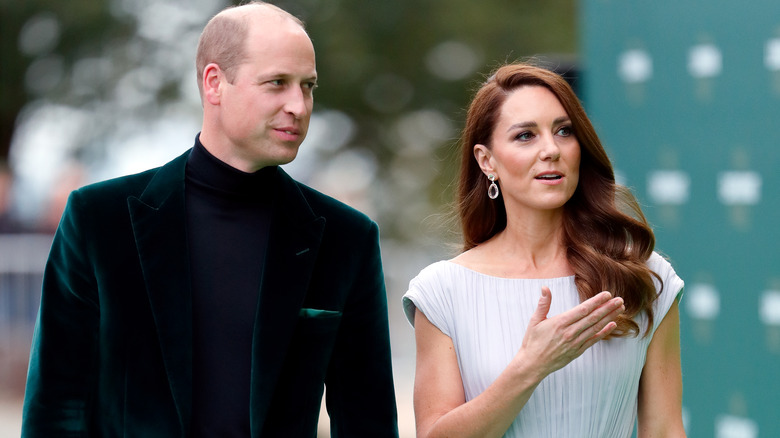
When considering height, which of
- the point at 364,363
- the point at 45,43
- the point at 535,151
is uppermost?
the point at 45,43

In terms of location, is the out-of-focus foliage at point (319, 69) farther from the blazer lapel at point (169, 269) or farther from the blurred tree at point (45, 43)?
the blazer lapel at point (169, 269)

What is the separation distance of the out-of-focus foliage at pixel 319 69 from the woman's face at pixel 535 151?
32.8 feet

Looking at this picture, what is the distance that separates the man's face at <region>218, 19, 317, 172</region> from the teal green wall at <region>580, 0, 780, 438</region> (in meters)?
2.25

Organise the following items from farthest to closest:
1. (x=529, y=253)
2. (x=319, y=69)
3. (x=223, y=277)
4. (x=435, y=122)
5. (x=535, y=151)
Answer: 1. (x=435, y=122)
2. (x=319, y=69)
3. (x=529, y=253)
4. (x=535, y=151)
5. (x=223, y=277)

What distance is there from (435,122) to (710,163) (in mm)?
10269

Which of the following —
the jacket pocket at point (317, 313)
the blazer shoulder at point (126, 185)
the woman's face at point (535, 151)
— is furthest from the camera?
the woman's face at point (535, 151)

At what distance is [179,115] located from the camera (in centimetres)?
1408

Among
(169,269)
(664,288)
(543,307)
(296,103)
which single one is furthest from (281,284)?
(664,288)

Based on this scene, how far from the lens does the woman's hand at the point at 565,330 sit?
2.83 m

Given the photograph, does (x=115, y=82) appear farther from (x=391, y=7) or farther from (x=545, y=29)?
(x=545, y=29)

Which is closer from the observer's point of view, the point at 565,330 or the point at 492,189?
the point at 565,330

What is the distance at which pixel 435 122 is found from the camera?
1485 cm

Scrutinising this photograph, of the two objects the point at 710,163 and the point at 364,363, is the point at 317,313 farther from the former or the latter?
the point at 710,163

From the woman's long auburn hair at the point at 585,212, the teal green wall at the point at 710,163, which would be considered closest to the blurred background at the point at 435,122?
the teal green wall at the point at 710,163
